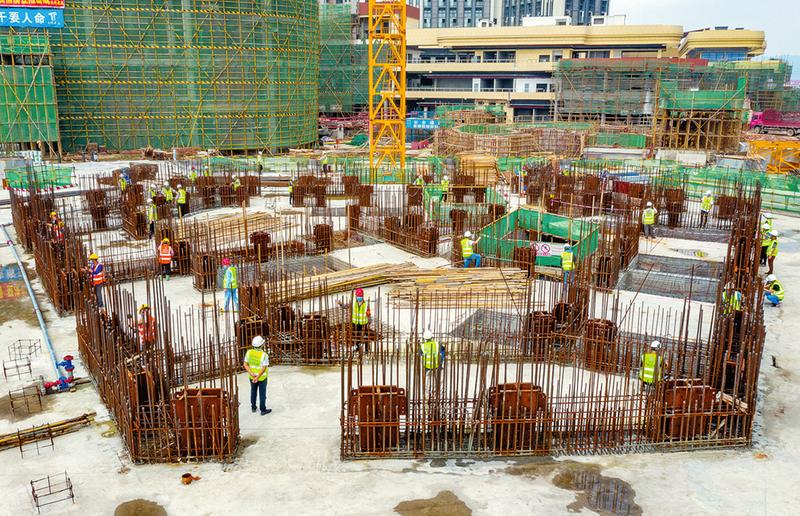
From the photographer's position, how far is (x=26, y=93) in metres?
44.7

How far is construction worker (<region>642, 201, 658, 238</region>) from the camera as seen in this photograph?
86.5ft

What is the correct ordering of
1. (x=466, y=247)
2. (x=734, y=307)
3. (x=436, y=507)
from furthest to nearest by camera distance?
(x=466, y=247) → (x=734, y=307) → (x=436, y=507)

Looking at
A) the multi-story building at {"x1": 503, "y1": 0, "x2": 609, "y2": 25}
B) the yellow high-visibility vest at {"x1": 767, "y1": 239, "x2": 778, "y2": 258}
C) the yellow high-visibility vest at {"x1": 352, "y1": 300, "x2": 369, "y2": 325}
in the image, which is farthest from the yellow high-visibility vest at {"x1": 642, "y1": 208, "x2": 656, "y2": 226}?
the multi-story building at {"x1": 503, "y1": 0, "x2": 609, "y2": 25}

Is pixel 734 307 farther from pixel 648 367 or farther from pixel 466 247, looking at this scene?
pixel 466 247

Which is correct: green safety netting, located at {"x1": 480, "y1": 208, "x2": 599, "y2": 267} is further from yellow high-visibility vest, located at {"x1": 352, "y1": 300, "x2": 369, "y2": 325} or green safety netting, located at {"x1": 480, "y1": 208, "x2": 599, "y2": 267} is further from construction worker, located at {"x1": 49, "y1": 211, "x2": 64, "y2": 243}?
construction worker, located at {"x1": 49, "y1": 211, "x2": 64, "y2": 243}

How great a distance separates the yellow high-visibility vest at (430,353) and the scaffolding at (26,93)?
135ft

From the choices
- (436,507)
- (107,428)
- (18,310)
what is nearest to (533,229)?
(436,507)

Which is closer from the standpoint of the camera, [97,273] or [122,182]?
[97,273]

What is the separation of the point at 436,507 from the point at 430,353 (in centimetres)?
314

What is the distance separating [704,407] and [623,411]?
61.1 inches

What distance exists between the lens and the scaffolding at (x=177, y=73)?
47625 mm

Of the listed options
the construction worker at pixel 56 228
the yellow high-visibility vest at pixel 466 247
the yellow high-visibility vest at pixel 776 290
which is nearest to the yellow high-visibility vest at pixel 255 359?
the construction worker at pixel 56 228

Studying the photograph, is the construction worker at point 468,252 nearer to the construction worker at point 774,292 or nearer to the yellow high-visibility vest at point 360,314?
the yellow high-visibility vest at point 360,314

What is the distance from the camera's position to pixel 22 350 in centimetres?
1577
